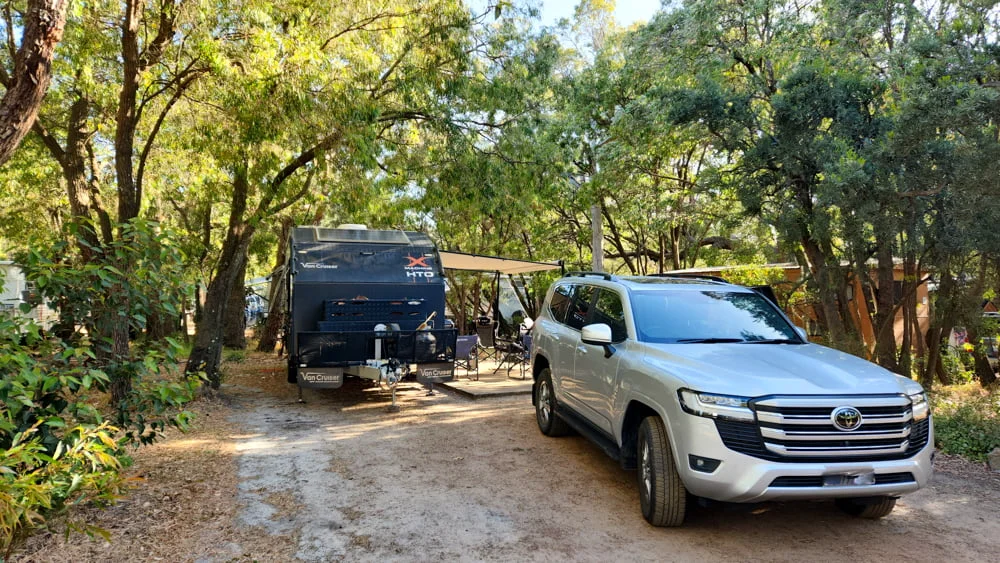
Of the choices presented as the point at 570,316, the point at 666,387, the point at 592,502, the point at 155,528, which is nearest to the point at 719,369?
the point at 666,387

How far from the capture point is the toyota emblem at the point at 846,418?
3.82 metres

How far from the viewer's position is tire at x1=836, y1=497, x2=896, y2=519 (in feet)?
14.5

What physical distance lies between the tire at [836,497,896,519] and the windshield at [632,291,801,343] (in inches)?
50.2

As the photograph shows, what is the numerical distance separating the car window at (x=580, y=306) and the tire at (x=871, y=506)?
2685mm

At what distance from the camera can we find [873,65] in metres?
8.84

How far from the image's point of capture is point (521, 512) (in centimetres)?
477

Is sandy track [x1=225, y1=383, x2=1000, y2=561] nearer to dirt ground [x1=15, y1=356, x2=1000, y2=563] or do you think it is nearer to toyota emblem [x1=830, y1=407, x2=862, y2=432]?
dirt ground [x1=15, y1=356, x2=1000, y2=563]

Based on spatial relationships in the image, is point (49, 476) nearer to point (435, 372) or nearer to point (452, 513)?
point (452, 513)

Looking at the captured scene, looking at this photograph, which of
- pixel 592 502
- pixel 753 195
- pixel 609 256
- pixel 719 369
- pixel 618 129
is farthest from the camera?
pixel 609 256

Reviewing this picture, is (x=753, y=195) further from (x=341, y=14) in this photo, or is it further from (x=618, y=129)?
(x=341, y=14)

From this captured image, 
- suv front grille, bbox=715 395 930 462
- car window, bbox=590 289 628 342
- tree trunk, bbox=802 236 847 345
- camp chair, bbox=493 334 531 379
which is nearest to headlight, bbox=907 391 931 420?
suv front grille, bbox=715 395 930 462

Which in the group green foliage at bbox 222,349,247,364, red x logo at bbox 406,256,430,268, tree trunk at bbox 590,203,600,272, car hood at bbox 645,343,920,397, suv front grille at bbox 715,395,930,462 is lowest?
green foliage at bbox 222,349,247,364

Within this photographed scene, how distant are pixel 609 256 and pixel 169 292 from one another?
17988mm

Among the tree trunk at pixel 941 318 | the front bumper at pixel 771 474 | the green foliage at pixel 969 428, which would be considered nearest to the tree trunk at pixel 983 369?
the tree trunk at pixel 941 318
